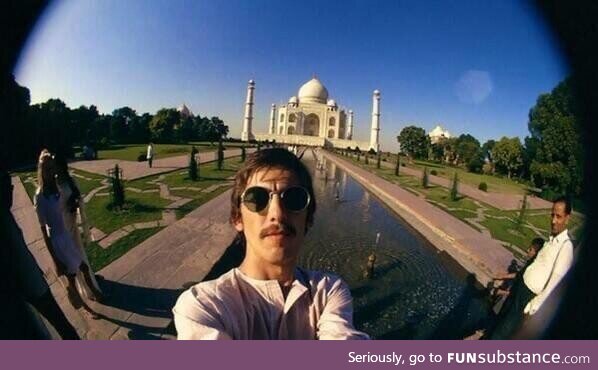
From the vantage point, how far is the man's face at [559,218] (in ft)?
4.47

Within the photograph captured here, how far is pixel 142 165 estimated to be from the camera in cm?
153

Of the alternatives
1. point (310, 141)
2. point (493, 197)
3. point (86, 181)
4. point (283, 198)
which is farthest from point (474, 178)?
point (86, 181)

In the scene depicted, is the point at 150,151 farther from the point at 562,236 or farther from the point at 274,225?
the point at 562,236

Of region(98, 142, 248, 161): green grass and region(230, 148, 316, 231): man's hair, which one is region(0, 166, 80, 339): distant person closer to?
region(98, 142, 248, 161): green grass

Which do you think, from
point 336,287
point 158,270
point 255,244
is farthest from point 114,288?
point 336,287

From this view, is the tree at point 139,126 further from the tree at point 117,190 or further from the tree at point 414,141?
the tree at point 414,141

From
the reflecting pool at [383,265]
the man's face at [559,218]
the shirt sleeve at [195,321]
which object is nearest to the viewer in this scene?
the shirt sleeve at [195,321]

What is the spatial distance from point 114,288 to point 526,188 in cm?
167

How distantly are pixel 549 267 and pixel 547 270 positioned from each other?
0.01 m

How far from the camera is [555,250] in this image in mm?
1397

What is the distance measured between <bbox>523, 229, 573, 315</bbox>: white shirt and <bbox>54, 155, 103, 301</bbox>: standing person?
64.2 inches

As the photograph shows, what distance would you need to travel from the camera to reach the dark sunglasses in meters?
1.09

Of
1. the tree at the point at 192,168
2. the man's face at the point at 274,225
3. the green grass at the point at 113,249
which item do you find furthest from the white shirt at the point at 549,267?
the green grass at the point at 113,249
